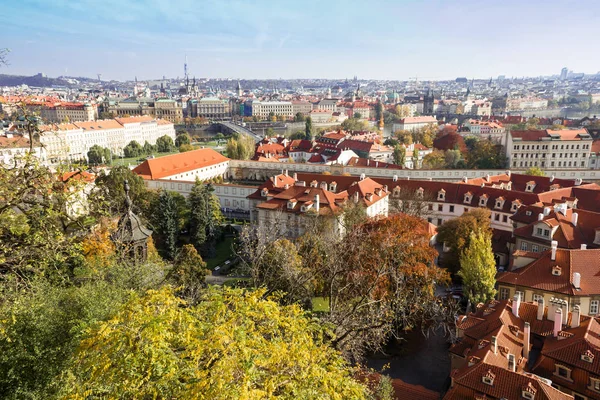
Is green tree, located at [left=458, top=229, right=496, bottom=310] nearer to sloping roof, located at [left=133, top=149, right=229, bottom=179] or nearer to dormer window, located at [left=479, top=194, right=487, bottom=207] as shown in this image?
dormer window, located at [left=479, top=194, right=487, bottom=207]

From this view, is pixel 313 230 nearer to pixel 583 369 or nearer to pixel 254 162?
pixel 583 369

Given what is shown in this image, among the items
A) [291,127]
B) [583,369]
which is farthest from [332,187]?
[291,127]

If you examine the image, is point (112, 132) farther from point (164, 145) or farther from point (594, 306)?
point (594, 306)

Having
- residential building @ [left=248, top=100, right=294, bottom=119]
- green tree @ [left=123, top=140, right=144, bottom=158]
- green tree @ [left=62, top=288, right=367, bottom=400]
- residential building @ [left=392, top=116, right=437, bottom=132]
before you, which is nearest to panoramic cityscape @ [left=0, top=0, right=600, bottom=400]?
green tree @ [left=62, top=288, right=367, bottom=400]

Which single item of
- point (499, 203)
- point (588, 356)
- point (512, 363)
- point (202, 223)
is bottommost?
point (202, 223)

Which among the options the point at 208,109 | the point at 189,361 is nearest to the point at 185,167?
the point at 189,361

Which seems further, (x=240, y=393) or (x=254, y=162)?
(x=254, y=162)

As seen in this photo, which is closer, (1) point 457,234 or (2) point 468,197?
(1) point 457,234
